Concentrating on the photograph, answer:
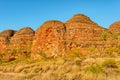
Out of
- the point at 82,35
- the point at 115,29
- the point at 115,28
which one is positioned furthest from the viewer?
the point at 115,28

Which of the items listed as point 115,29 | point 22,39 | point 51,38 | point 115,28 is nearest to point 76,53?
point 51,38

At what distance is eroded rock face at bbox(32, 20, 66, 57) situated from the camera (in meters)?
47.8

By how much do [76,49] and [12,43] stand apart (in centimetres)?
2094

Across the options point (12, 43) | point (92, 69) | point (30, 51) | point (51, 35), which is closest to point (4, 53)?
point (12, 43)

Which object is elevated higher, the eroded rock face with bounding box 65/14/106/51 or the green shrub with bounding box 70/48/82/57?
the eroded rock face with bounding box 65/14/106/51

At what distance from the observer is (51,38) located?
49188 millimetres

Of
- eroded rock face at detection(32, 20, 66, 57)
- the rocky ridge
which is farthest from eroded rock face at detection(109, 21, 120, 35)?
eroded rock face at detection(32, 20, 66, 57)

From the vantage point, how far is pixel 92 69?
24578mm

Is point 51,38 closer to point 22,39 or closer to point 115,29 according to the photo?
point 22,39

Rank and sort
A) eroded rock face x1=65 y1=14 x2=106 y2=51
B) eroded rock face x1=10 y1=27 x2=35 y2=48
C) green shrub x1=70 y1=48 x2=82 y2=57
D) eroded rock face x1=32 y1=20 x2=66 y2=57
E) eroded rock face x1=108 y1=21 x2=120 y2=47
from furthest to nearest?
1. eroded rock face x1=10 y1=27 x2=35 y2=48
2. eroded rock face x1=108 y1=21 x2=120 y2=47
3. eroded rock face x1=32 y1=20 x2=66 y2=57
4. eroded rock face x1=65 y1=14 x2=106 y2=51
5. green shrub x1=70 y1=48 x2=82 y2=57

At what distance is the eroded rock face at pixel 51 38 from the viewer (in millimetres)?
47753

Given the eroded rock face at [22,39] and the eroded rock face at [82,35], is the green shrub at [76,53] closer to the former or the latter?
the eroded rock face at [82,35]

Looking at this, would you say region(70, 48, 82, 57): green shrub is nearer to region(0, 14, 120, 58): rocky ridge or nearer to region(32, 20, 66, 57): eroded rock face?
region(0, 14, 120, 58): rocky ridge

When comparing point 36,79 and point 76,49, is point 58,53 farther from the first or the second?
point 36,79
